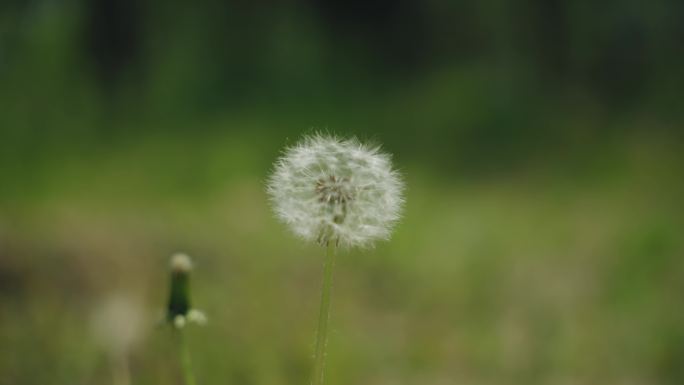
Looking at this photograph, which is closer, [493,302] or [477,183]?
[493,302]

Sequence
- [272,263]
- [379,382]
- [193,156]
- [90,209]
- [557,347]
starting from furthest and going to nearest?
[193,156], [90,209], [272,263], [557,347], [379,382]

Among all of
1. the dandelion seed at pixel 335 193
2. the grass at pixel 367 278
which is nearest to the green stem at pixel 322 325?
the dandelion seed at pixel 335 193

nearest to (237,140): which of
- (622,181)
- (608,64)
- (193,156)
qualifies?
(193,156)

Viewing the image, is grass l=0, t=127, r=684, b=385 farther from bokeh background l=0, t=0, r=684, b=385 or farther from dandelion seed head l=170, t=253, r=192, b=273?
dandelion seed head l=170, t=253, r=192, b=273

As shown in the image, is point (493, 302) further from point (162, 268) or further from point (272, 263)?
point (162, 268)

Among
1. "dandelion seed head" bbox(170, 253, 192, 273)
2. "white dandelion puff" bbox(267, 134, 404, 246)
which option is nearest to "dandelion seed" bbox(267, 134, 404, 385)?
"white dandelion puff" bbox(267, 134, 404, 246)

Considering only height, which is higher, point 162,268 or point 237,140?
point 237,140
